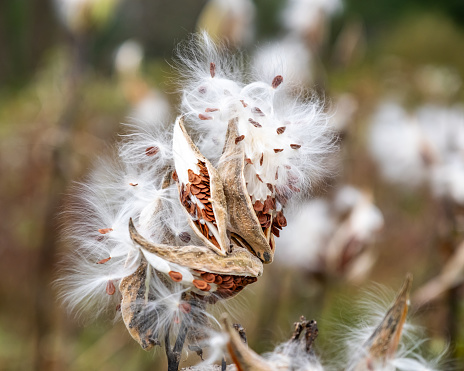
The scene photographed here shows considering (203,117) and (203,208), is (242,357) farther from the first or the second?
(203,117)

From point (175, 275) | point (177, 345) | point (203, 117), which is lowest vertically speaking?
point (177, 345)

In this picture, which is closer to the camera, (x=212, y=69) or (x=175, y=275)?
(x=175, y=275)

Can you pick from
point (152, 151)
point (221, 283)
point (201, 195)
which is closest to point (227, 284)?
point (221, 283)

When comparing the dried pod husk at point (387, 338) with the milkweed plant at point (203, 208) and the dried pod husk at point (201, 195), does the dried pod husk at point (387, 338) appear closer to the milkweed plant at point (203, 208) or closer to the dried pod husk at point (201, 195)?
the milkweed plant at point (203, 208)

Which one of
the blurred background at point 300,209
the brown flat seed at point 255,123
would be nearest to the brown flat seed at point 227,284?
the blurred background at point 300,209

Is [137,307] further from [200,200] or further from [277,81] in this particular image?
A: [277,81]

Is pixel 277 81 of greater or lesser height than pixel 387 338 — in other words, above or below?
above

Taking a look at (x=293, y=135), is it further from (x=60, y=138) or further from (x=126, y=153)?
(x=60, y=138)

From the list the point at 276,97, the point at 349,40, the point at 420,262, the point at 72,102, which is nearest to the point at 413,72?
the point at 420,262
